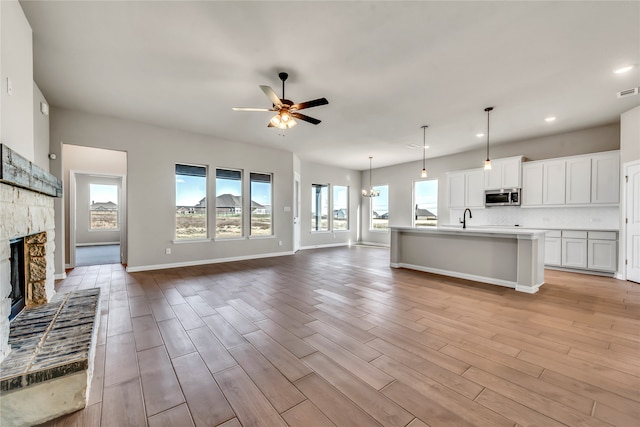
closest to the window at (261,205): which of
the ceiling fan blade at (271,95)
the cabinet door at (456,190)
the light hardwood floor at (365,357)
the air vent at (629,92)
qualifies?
the light hardwood floor at (365,357)

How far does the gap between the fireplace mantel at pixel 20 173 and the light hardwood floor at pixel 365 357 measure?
1.46 meters

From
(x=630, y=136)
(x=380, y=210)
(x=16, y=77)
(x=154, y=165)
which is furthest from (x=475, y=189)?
(x=16, y=77)

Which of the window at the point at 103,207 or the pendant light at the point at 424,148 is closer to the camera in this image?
the pendant light at the point at 424,148

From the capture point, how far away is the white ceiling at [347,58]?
7.68 ft

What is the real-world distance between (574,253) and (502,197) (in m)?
1.73

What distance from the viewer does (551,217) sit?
5.82 m

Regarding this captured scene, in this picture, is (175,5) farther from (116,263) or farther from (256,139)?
(116,263)

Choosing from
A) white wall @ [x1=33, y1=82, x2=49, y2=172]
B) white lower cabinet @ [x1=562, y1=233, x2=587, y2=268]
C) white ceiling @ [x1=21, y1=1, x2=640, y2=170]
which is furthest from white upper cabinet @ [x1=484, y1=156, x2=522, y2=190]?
white wall @ [x1=33, y1=82, x2=49, y2=172]

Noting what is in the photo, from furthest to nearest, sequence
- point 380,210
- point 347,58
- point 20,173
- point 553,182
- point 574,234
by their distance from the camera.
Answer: point 380,210 → point 553,182 → point 574,234 → point 347,58 → point 20,173

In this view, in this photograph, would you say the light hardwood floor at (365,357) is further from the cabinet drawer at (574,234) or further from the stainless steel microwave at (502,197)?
the stainless steel microwave at (502,197)

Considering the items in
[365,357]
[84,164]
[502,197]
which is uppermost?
[84,164]

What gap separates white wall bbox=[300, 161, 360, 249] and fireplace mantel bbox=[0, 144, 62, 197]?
6.61m

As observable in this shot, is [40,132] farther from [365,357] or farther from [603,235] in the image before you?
[603,235]

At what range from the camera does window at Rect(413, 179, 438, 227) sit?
809 centimetres
